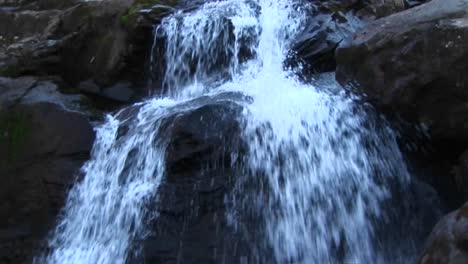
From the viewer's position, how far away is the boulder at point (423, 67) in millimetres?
5203

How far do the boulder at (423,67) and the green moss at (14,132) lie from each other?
3664 mm

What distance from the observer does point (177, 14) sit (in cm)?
811

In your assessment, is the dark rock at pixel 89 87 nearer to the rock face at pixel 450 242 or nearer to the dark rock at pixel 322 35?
the dark rock at pixel 322 35

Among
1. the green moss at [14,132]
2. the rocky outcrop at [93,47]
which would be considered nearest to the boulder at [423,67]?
the rocky outcrop at [93,47]

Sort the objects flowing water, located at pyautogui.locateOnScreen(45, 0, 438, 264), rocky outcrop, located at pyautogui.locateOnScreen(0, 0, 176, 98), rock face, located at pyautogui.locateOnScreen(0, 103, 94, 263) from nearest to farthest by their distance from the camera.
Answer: flowing water, located at pyautogui.locateOnScreen(45, 0, 438, 264)
rock face, located at pyautogui.locateOnScreen(0, 103, 94, 263)
rocky outcrop, located at pyautogui.locateOnScreen(0, 0, 176, 98)

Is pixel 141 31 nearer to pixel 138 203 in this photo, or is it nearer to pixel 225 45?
pixel 225 45

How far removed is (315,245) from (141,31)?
4.11 m

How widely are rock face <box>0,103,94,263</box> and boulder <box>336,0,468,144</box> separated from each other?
312 centimetres

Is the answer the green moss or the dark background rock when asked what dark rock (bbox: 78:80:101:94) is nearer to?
the green moss

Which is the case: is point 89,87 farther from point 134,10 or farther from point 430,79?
point 430,79

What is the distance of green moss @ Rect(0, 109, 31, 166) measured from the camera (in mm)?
6496

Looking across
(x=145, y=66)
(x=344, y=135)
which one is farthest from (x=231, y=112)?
(x=145, y=66)

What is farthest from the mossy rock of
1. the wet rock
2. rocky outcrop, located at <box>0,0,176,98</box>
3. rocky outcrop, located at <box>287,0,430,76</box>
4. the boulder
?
the boulder

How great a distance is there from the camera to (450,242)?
12.6 ft
